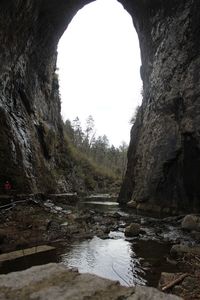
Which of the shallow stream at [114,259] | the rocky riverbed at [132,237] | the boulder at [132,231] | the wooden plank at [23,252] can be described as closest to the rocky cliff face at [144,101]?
the rocky riverbed at [132,237]

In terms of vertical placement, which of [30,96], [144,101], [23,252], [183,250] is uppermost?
[30,96]

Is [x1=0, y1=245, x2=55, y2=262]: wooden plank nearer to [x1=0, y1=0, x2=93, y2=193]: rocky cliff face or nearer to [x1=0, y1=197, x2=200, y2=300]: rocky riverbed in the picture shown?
[x1=0, y1=197, x2=200, y2=300]: rocky riverbed

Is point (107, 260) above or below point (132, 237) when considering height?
below

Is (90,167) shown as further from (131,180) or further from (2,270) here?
(2,270)

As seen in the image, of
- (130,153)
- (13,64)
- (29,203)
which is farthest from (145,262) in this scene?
(130,153)

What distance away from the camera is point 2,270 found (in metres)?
7.62

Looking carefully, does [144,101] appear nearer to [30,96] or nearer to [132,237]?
[30,96]

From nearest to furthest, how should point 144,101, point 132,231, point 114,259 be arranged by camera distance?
point 114,259, point 132,231, point 144,101

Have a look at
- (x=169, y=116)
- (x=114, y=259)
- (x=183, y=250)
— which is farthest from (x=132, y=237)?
(x=169, y=116)

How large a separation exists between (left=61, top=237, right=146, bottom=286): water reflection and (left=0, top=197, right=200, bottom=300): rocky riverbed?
0.62 feet

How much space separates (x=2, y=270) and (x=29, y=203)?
426 inches

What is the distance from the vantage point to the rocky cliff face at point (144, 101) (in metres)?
21.6

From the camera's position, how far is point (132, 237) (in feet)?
43.2

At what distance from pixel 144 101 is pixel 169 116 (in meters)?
8.08
